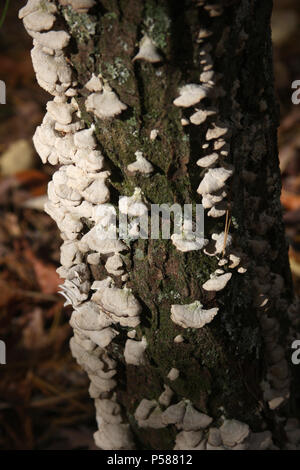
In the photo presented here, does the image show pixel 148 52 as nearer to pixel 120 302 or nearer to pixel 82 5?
pixel 82 5

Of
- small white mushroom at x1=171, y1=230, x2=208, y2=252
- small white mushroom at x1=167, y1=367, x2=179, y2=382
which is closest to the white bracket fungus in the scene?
small white mushroom at x1=171, y1=230, x2=208, y2=252

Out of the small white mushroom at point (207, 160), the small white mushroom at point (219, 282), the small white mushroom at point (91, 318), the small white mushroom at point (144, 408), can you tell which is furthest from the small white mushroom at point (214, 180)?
the small white mushroom at point (144, 408)

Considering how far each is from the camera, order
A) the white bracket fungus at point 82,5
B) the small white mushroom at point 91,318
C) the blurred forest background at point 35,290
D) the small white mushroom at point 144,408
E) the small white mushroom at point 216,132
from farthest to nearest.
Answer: the blurred forest background at point 35,290
the small white mushroom at point 144,408
the small white mushroom at point 91,318
the small white mushroom at point 216,132
the white bracket fungus at point 82,5

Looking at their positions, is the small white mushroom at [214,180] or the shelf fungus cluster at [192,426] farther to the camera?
the shelf fungus cluster at [192,426]

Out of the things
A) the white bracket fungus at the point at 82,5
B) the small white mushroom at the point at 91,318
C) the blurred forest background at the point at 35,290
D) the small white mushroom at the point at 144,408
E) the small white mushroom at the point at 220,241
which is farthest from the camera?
the blurred forest background at the point at 35,290

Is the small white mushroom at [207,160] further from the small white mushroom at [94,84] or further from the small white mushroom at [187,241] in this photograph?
the small white mushroom at [94,84]

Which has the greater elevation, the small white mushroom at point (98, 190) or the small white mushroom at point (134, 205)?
the small white mushroom at point (98, 190)
